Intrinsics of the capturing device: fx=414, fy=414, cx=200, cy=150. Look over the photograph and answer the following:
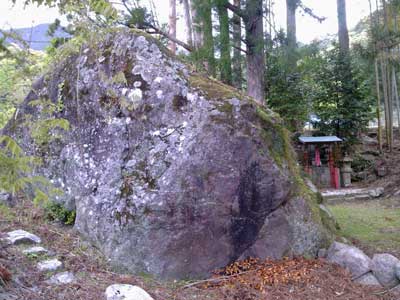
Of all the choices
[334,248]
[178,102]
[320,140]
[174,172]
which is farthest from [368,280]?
[320,140]

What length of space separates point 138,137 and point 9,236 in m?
1.55

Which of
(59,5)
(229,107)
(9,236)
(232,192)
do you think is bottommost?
(9,236)

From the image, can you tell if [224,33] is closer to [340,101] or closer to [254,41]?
[254,41]

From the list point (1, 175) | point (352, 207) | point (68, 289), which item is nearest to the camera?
point (1, 175)

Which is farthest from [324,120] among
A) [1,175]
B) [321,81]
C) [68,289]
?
[1,175]

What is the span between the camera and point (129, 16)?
7172 millimetres

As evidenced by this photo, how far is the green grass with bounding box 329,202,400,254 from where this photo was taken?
17.4 feet

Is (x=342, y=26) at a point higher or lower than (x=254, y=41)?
higher

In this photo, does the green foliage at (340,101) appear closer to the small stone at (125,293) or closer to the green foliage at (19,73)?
the green foliage at (19,73)

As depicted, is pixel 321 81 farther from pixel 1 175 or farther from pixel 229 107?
pixel 1 175

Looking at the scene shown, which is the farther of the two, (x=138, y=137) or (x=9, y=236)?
(x=138, y=137)

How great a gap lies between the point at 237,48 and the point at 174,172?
151 inches

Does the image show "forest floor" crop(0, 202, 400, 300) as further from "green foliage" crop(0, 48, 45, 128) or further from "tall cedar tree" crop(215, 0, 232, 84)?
"tall cedar tree" crop(215, 0, 232, 84)

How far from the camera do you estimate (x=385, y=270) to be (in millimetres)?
4090
